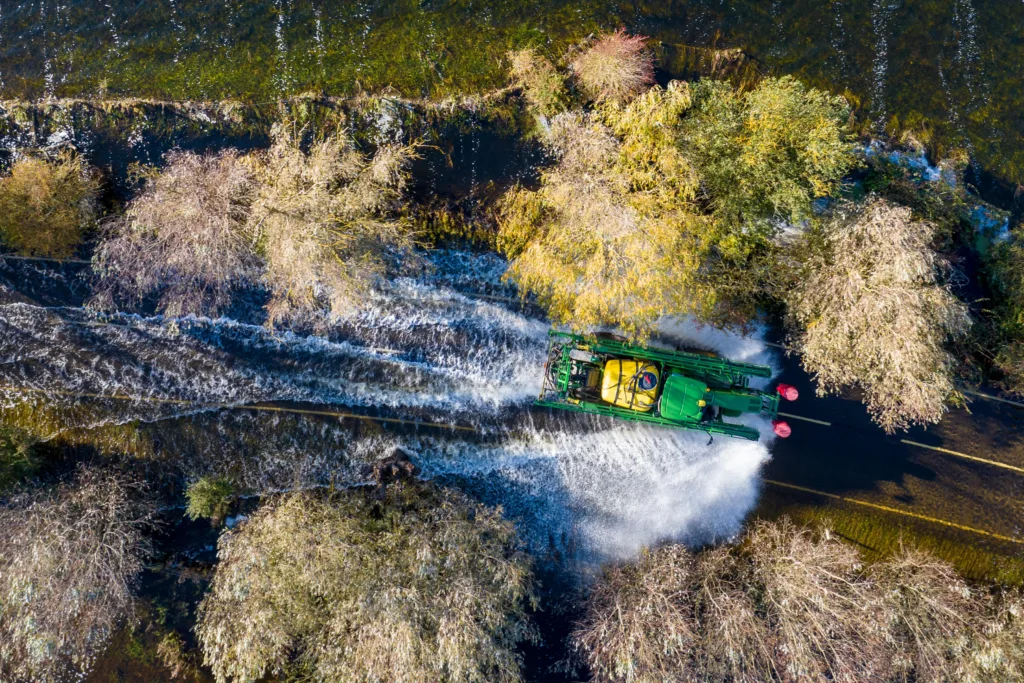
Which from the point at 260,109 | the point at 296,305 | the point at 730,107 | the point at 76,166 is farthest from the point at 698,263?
the point at 76,166

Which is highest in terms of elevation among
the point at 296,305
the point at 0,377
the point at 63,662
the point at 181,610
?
the point at 296,305

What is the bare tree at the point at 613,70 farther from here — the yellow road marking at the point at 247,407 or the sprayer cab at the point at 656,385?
the yellow road marking at the point at 247,407

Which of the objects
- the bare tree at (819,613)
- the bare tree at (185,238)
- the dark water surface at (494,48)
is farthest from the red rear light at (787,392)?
the bare tree at (185,238)

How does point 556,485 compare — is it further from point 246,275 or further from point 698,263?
point 246,275

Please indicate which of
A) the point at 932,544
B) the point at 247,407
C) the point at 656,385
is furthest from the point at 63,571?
the point at 932,544

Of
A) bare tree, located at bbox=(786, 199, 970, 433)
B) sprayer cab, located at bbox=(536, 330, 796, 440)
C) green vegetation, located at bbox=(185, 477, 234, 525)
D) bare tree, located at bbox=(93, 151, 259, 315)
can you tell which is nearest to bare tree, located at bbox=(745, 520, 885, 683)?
sprayer cab, located at bbox=(536, 330, 796, 440)

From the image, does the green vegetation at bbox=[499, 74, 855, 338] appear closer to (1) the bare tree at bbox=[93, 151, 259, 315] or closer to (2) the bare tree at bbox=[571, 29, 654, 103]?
(2) the bare tree at bbox=[571, 29, 654, 103]
